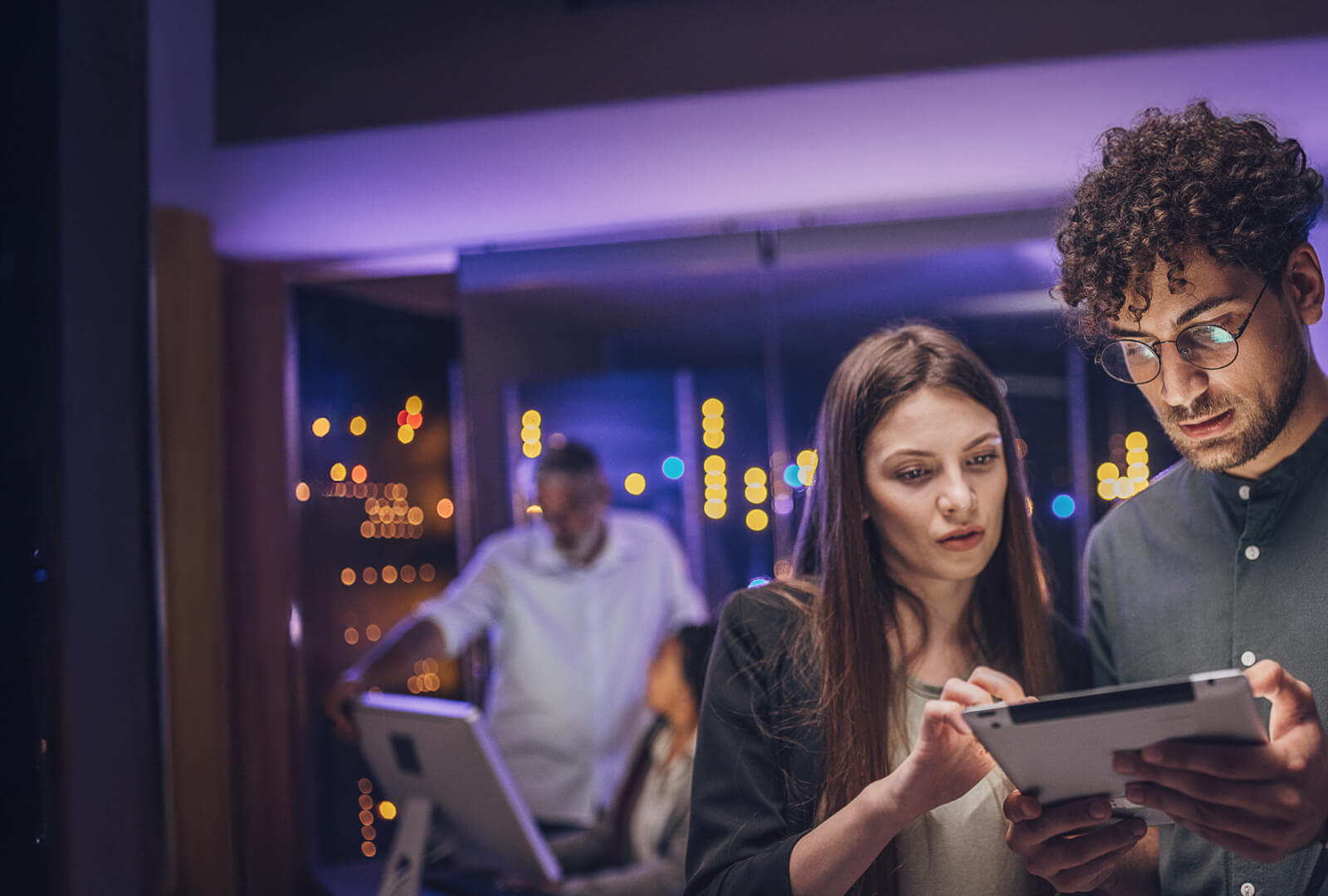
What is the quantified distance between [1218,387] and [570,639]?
2.80 meters

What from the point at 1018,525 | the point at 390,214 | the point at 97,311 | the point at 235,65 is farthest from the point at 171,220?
the point at 1018,525

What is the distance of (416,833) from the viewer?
Answer: 7.51 ft

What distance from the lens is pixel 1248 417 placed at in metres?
1.33

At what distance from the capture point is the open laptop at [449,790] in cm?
212

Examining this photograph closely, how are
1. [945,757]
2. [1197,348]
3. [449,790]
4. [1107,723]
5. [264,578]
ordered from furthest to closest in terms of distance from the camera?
[264,578]
[449,790]
[1197,348]
[945,757]
[1107,723]

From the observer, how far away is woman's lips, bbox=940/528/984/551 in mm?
1377

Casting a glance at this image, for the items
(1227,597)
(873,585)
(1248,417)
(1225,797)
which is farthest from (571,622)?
(1225,797)

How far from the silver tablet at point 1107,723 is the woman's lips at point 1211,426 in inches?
16.3

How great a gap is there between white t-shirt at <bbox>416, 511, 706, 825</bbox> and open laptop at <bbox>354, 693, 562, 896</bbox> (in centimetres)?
129

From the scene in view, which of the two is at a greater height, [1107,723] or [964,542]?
[964,542]

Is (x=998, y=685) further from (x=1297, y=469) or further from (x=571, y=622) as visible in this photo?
(x=571, y=622)

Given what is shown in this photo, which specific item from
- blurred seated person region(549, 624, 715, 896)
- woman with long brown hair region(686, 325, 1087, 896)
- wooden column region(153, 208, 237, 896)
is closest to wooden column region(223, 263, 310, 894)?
wooden column region(153, 208, 237, 896)

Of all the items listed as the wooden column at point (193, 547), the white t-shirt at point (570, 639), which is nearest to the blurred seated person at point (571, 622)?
the white t-shirt at point (570, 639)

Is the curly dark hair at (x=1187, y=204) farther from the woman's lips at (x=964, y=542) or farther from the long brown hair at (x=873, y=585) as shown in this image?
the woman's lips at (x=964, y=542)
